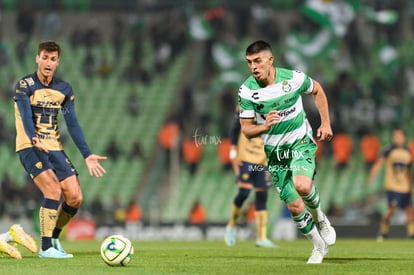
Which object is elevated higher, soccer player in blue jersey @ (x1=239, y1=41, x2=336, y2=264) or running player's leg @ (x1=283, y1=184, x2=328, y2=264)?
soccer player in blue jersey @ (x1=239, y1=41, x2=336, y2=264)

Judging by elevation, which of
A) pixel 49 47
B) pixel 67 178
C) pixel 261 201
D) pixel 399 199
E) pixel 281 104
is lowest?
pixel 399 199

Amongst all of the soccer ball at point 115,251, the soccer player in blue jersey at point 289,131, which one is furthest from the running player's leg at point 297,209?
the soccer ball at point 115,251

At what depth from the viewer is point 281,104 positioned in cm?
1178

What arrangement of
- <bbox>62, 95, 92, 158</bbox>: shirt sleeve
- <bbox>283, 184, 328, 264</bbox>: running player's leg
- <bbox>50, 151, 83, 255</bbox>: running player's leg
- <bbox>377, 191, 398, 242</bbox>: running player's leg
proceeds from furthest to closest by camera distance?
1. <bbox>377, 191, 398, 242</bbox>: running player's leg
2. <bbox>62, 95, 92, 158</bbox>: shirt sleeve
3. <bbox>50, 151, 83, 255</bbox>: running player's leg
4. <bbox>283, 184, 328, 264</bbox>: running player's leg

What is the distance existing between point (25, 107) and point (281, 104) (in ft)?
10.6

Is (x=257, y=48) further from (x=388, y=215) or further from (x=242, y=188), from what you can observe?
(x=388, y=215)

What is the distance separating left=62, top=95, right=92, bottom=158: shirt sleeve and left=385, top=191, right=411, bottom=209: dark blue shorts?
11968 millimetres

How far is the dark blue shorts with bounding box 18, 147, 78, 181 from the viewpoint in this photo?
12.8m

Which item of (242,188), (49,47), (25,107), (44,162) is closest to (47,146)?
(44,162)

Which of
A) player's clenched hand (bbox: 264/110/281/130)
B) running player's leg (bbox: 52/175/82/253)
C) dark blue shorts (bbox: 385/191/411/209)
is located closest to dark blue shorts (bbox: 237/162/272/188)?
running player's leg (bbox: 52/175/82/253)

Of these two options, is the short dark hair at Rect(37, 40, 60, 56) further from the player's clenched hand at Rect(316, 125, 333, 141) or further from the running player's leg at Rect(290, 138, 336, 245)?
the player's clenched hand at Rect(316, 125, 333, 141)

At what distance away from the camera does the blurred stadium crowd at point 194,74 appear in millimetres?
31422

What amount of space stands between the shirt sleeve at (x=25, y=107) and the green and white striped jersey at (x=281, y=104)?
8.83 feet

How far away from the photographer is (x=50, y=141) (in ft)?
42.4
